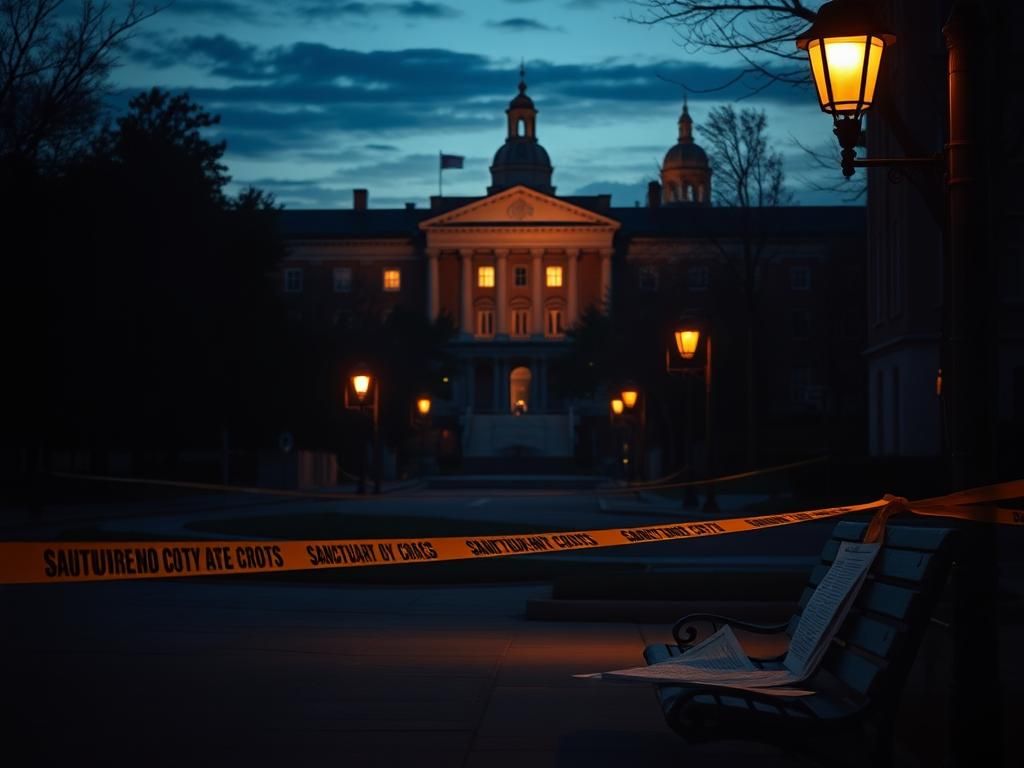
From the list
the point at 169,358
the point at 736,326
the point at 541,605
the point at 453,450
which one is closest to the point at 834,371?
the point at 736,326

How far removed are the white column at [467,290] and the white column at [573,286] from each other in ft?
24.0

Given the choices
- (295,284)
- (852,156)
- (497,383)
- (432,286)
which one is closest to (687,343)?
(852,156)

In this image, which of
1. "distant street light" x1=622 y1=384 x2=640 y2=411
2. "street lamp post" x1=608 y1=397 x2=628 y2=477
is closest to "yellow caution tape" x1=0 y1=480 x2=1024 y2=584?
"distant street light" x1=622 y1=384 x2=640 y2=411

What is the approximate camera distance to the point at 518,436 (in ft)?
315

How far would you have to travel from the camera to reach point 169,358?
1898 inches

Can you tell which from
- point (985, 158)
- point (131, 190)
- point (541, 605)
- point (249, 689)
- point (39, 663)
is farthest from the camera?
point (131, 190)

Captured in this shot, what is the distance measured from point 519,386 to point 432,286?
10147 millimetres

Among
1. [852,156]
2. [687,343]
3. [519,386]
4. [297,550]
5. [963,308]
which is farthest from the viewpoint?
[519,386]

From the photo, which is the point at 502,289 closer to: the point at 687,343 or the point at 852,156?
the point at 687,343

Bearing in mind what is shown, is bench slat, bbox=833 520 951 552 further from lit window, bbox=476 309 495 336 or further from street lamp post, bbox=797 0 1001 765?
lit window, bbox=476 309 495 336

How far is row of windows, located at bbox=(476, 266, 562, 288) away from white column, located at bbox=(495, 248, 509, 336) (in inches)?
42.2

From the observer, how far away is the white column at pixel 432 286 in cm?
11694

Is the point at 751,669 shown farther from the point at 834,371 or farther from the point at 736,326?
the point at 834,371

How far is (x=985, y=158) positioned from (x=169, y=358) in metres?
43.2
